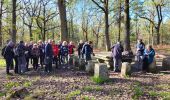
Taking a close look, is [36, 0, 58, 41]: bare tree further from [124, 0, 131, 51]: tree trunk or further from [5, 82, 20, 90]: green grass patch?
[5, 82, 20, 90]: green grass patch

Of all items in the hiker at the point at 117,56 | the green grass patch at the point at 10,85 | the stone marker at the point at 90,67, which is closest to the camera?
the green grass patch at the point at 10,85

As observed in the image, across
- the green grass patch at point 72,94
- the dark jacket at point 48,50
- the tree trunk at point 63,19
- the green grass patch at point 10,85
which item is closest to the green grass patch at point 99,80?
the green grass patch at point 72,94

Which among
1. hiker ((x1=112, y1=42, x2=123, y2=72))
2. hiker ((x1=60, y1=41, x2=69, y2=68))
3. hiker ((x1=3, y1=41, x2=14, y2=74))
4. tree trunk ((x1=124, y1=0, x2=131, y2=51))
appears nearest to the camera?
hiker ((x1=3, y1=41, x2=14, y2=74))

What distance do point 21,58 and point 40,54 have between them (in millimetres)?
2234

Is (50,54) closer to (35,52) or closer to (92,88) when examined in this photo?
(35,52)

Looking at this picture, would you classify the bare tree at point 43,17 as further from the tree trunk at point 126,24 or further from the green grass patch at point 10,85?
the green grass patch at point 10,85

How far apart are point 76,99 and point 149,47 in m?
9.82

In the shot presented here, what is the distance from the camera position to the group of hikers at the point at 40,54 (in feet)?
65.3

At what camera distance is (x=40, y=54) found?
22.4 meters

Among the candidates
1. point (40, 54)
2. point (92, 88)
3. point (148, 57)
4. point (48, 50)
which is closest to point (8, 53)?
point (48, 50)

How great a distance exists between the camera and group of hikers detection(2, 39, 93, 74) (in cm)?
1991

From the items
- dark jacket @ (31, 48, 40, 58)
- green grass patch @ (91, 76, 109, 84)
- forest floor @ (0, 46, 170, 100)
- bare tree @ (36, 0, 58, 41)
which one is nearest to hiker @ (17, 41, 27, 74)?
dark jacket @ (31, 48, 40, 58)

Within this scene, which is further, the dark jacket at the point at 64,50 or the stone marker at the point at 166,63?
the dark jacket at the point at 64,50

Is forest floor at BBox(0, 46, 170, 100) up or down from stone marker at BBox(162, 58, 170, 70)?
down
